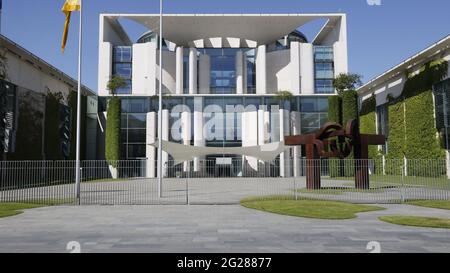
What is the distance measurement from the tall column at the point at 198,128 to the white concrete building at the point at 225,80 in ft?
0.37

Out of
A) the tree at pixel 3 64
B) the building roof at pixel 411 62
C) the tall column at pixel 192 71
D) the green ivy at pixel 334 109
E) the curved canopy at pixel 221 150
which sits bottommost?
the curved canopy at pixel 221 150

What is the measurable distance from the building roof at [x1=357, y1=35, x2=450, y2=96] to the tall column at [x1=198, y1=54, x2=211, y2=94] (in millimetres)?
19809

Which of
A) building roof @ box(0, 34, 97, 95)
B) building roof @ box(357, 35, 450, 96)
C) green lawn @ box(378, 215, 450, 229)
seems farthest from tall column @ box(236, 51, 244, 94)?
green lawn @ box(378, 215, 450, 229)

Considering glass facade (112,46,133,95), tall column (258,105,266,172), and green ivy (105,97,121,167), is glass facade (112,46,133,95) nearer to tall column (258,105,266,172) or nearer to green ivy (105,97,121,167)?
green ivy (105,97,121,167)

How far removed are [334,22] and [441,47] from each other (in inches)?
832

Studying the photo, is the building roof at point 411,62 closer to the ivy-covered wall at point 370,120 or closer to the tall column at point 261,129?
the ivy-covered wall at point 370,120

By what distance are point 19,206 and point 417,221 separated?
14635 millimetres

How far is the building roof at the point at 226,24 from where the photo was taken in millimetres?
48031

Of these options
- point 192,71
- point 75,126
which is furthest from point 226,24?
point 75,126

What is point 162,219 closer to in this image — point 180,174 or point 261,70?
point 180,174

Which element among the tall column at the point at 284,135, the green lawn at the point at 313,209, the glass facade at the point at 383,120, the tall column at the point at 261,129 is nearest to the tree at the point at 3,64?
the green lawn at the point at 313,209

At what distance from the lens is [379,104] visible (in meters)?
44.7

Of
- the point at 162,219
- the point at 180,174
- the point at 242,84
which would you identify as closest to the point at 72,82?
the point at 180,174

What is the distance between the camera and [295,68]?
49.0m
